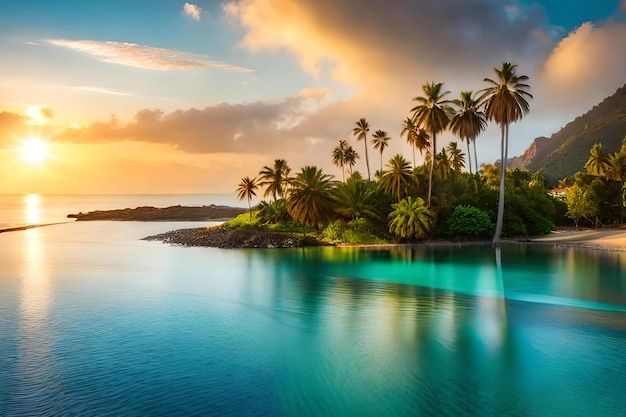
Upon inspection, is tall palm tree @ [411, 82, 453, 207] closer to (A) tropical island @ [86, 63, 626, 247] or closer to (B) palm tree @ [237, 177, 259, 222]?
(A) tropical island @ [86, 63, 626, 247]

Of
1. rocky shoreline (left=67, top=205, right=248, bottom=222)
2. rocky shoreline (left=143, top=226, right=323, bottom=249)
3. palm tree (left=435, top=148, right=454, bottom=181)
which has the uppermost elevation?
palm tree (left=435, top=148, right=454, bottom=181)

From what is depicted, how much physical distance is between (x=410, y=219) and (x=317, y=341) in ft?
112

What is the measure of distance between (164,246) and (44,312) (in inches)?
1249

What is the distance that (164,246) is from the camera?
2132 inches

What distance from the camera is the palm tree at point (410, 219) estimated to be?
165 ft

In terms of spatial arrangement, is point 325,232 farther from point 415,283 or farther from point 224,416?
point 224,416

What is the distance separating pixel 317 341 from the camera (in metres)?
17.7

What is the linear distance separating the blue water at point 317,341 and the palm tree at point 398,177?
20.1m

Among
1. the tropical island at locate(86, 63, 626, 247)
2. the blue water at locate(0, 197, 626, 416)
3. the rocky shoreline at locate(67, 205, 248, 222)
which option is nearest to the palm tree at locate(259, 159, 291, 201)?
the tropical island at locate(86, 63, 626, 247)

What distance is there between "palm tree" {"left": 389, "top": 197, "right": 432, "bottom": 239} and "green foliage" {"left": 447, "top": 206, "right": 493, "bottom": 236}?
125 inches

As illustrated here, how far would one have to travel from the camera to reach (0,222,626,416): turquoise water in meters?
12.3

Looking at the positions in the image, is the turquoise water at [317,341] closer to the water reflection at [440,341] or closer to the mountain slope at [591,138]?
the water reflection at [440,341]

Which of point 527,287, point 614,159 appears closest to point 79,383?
point 527,287

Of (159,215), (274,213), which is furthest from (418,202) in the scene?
(159,215)
